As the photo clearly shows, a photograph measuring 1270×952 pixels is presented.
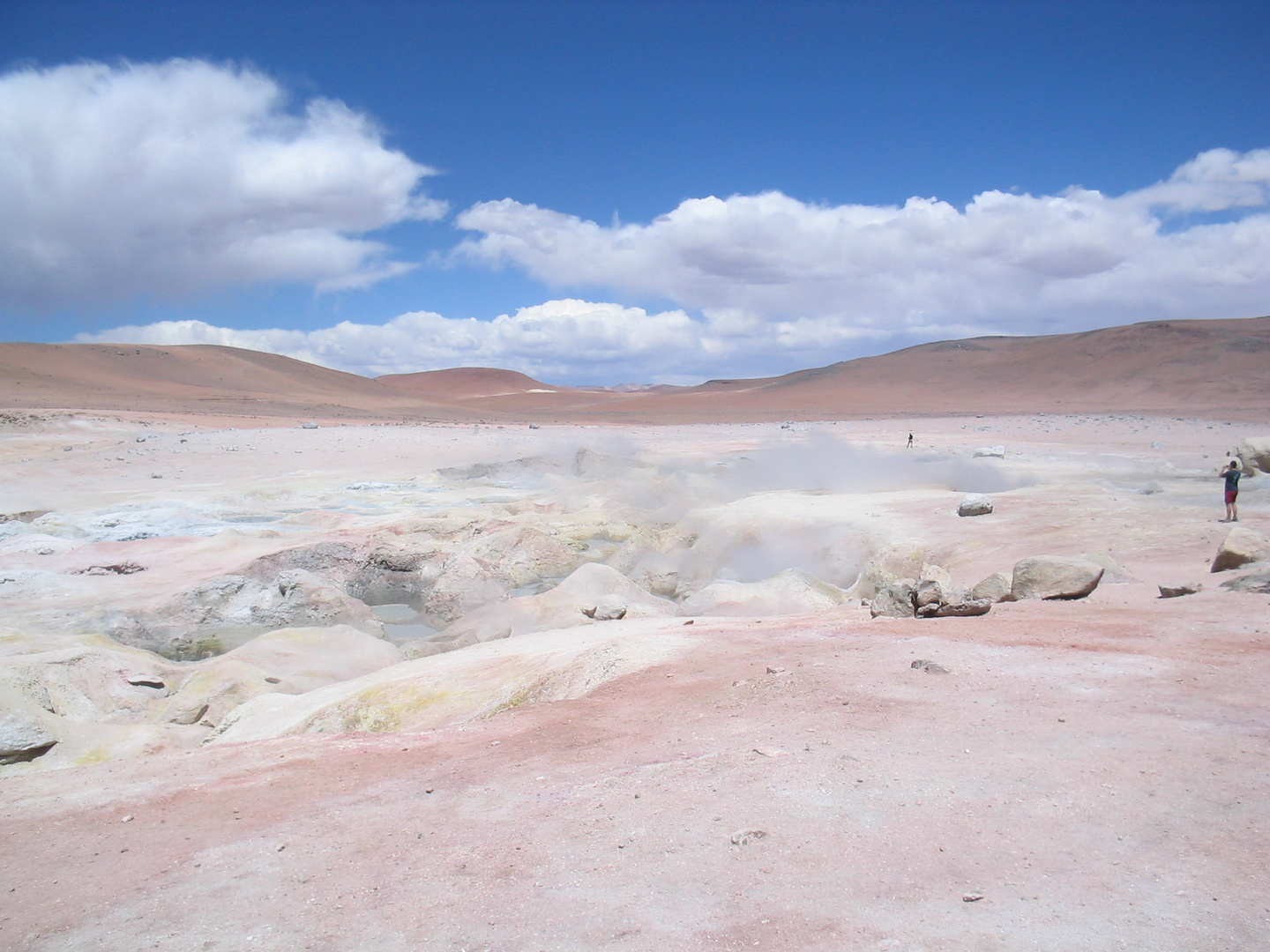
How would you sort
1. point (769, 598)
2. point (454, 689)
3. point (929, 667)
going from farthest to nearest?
1. point (769, 598)
2. point (454, 689)
3. point (929, 667)

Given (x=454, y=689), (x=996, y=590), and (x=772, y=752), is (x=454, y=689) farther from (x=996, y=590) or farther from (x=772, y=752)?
(x=996, y=590)

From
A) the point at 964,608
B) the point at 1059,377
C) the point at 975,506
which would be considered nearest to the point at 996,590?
the point at 964,608

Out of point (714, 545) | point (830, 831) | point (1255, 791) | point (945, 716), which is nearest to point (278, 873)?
point (830, 831)

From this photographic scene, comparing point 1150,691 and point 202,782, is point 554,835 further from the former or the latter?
point 1150,691

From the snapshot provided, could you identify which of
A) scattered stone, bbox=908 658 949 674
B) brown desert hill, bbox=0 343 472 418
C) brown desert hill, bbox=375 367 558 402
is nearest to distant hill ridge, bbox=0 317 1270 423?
brown desert hill, bbox=0 343 472 418

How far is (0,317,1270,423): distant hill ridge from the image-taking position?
54.4 meters

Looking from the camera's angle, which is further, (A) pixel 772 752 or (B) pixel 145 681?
(B) pixel 145 681

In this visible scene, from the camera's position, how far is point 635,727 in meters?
5.15

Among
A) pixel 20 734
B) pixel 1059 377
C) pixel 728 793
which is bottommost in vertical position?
pixel 20 734

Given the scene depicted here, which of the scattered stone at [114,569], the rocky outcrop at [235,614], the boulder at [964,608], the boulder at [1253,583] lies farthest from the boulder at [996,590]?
the scattered stone at [114,569]

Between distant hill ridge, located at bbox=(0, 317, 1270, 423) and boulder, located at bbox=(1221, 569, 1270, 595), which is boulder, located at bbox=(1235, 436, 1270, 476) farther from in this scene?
distant hill ridge, located at bbox=(0, 317, 1270, 423)

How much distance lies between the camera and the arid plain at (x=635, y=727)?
306 centimetres

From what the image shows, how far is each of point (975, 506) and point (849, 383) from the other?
91.4 metres

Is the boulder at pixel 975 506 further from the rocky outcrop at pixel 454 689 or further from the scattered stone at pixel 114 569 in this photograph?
the scattered stone at pixel 114 569
